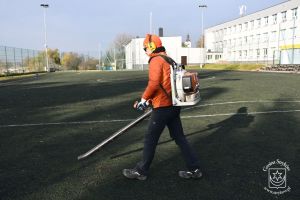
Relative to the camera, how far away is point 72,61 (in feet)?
264

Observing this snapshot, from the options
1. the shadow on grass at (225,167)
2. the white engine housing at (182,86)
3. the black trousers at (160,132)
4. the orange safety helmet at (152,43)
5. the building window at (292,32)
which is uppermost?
the building window at (292,32)

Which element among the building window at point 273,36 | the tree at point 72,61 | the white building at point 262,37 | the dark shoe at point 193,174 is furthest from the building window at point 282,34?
the dark shoe at point 193,174

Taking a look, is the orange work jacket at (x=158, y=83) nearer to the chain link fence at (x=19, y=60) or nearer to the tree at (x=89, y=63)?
the chain link fence at (x=19, y=60)

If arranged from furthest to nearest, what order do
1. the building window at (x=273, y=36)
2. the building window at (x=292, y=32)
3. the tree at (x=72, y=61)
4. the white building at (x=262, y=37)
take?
Answer: the tree at (x=72, y=61) < the building window at (x=273, y=36) < the building window at (x=292, y=32) < the white building at (x=262, y=37)

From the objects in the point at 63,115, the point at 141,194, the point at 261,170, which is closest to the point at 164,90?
the point at 141,194

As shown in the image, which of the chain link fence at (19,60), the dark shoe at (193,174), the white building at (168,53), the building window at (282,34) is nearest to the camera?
the dark shoe at (193,174)

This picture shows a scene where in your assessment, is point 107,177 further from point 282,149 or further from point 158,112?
point 282,149

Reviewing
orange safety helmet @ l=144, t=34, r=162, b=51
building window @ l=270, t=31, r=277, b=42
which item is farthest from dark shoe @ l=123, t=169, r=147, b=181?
building window @ l=270, t=31, r=277, b=42

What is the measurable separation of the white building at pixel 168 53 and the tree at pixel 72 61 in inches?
521

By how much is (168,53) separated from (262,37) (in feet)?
72.5

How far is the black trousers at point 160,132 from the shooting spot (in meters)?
4.00

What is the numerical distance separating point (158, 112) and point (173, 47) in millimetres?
71649

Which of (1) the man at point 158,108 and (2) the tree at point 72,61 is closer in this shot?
(1) the man at point 158,108

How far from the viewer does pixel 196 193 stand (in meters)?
3.77
